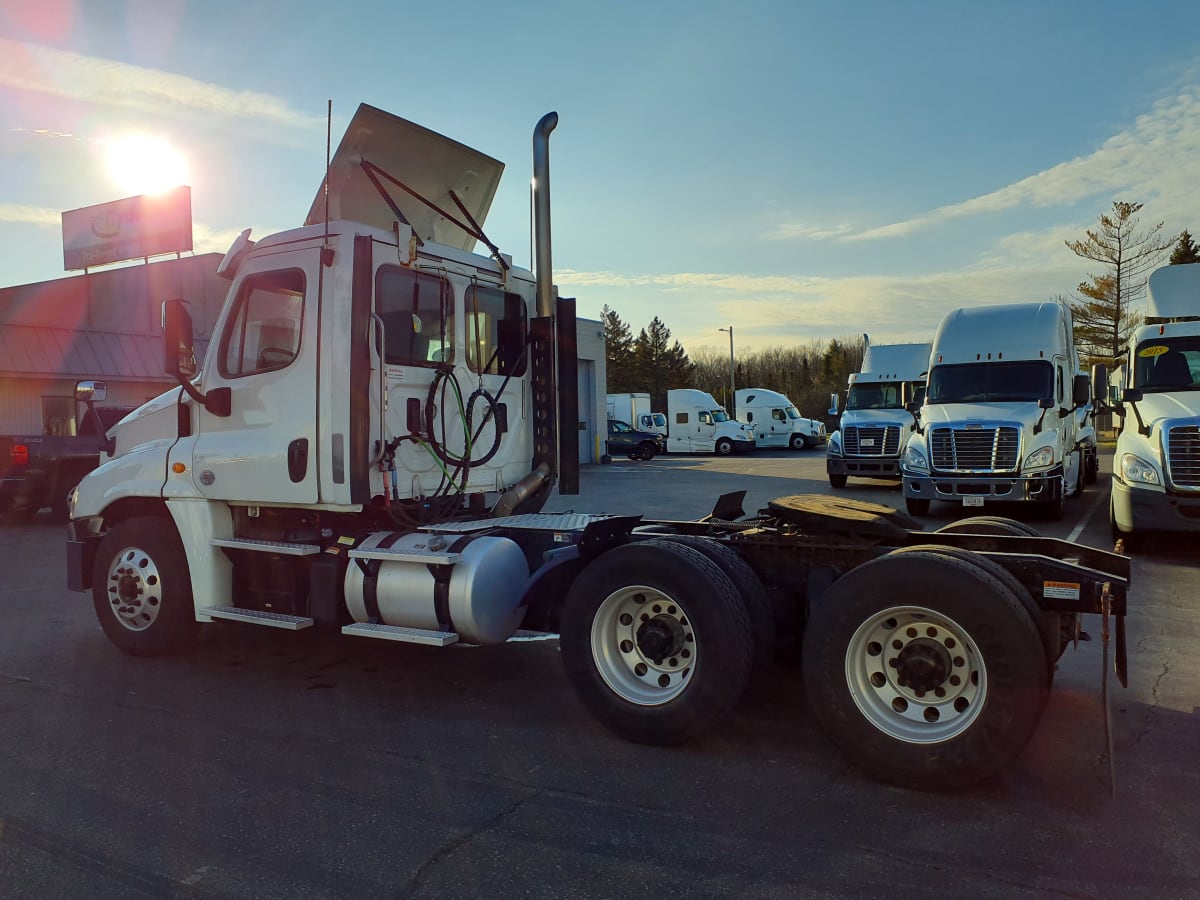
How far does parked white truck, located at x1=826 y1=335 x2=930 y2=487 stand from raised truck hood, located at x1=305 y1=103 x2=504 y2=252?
12737 millimetres

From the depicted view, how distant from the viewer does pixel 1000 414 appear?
1369cm

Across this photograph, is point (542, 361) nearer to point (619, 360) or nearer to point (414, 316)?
point (414, 316)

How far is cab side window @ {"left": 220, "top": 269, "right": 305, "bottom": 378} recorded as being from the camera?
19.0ft

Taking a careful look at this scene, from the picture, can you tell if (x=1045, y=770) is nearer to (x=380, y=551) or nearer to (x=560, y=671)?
(x=560, y=671)

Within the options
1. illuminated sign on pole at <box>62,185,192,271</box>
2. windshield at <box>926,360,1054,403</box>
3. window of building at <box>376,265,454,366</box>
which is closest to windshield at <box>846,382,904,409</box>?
windshield at <box>926,360,1054,403</box>

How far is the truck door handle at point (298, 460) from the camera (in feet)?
18.6

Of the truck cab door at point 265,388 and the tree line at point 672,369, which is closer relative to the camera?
the truck cab door at point 265,388

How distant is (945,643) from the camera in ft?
13.0

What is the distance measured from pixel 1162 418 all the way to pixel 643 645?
330 inches

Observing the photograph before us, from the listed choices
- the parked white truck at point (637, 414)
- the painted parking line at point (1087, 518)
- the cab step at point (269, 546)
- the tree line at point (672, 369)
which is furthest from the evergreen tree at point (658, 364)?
the cab step at point (269, 546)

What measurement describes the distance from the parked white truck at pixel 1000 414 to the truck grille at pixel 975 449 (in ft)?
0.05

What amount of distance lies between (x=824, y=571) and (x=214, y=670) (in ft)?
14.1

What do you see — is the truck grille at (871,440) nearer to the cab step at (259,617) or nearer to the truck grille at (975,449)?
the truck grille at (975,449)

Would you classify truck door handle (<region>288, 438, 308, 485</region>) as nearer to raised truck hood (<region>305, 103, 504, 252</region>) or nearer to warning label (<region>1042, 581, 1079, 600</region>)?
raised truck hood (<region>305, 103, 504, 252</region>)
